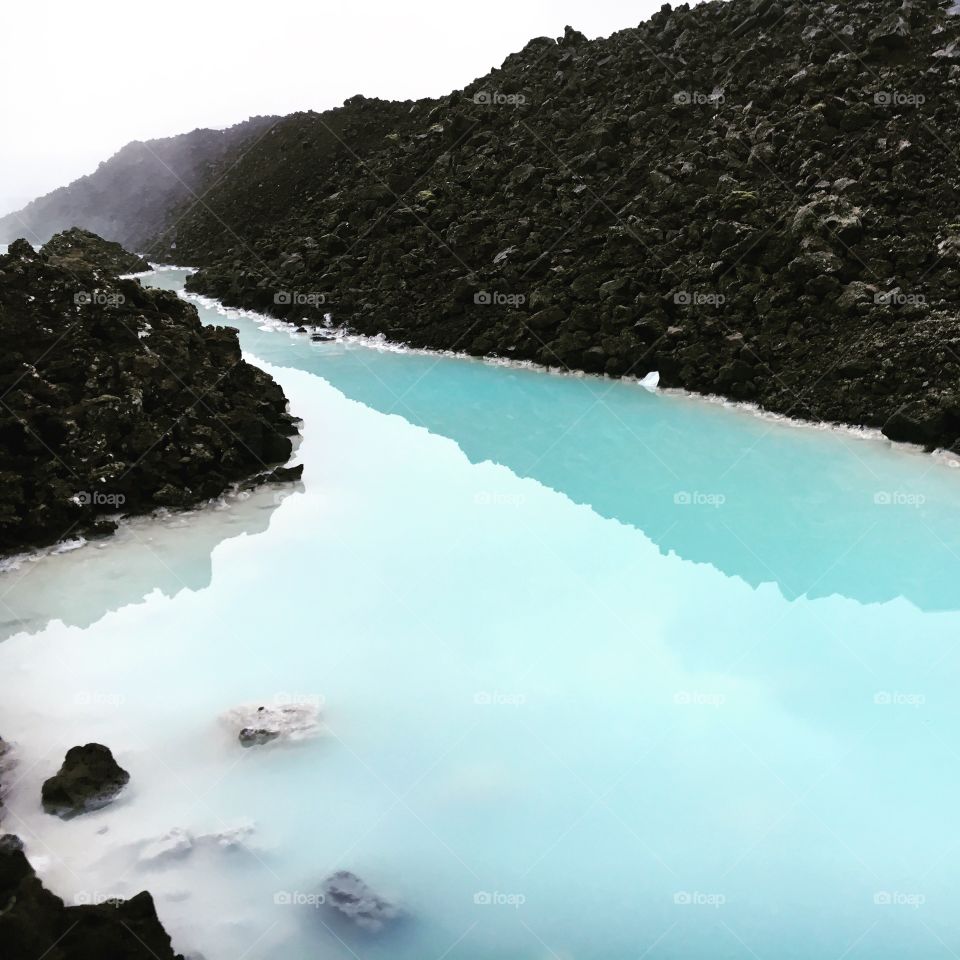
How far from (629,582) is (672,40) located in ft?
94.9

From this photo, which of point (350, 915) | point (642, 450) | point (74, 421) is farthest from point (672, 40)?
point (350, 915)

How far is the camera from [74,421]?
13234 millimetres

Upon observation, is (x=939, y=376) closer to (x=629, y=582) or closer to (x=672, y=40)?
(x=629, y=582)

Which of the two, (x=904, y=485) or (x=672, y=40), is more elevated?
(x=672, y=40)

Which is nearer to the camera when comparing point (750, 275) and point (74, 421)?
point (74, 421)
